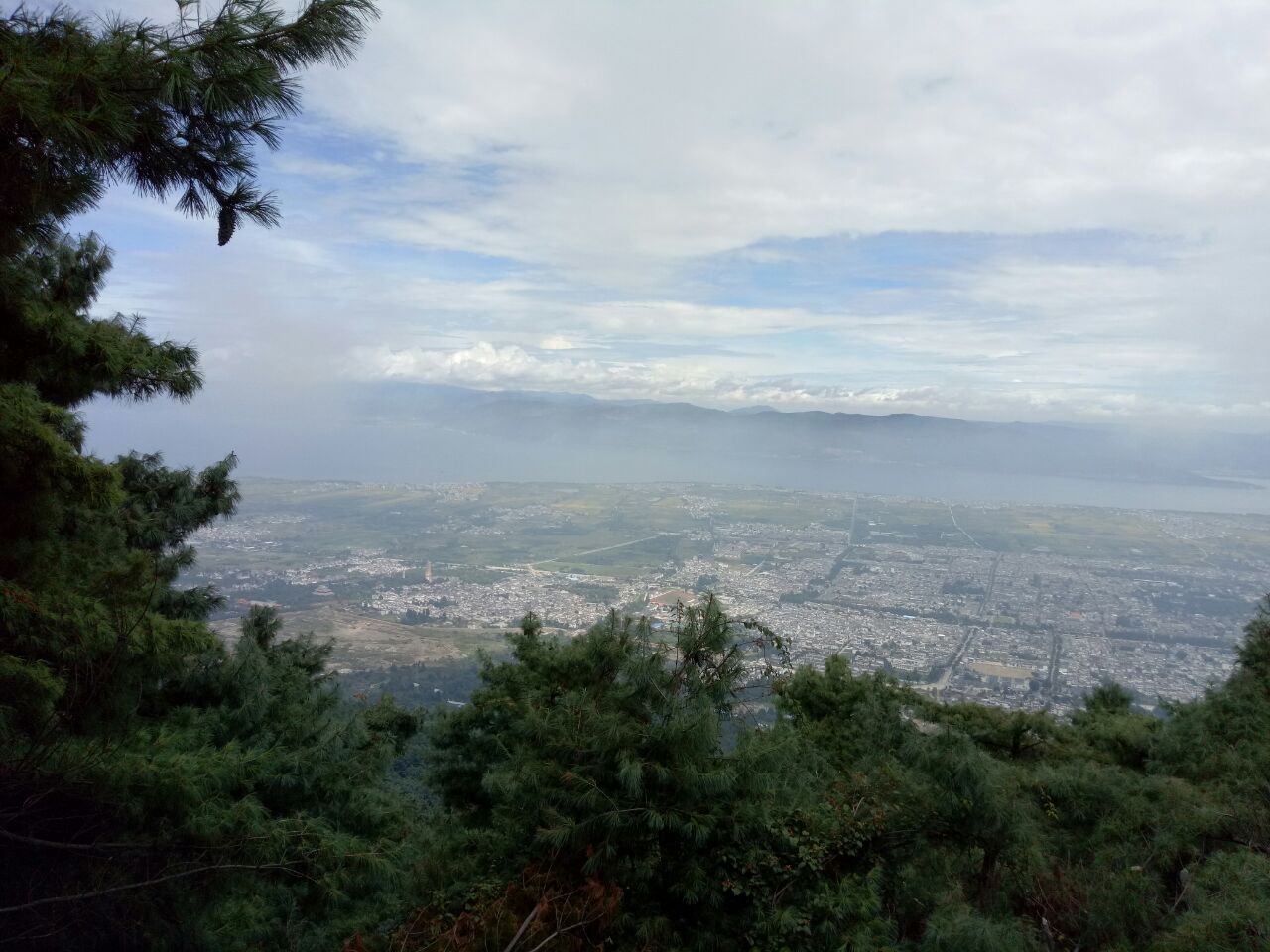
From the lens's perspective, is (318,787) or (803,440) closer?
(318,787)

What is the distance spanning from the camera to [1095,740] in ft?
28.5

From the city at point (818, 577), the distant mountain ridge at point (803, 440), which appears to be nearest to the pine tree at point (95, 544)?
the city at point (818, 577)

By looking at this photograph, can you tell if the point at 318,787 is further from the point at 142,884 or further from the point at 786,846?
the point at 786,846

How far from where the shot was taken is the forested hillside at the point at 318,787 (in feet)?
9.27

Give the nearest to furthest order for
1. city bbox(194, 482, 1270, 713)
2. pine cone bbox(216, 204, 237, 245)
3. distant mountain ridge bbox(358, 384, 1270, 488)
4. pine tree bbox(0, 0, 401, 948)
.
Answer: pine tree bbox(0, 0, 401, 948), pine cone bbox(216, 204, 237, 245), city bbox(194, 482, 1270, 713), distant mountain ridge bbox(358, 384, 1270, 488)

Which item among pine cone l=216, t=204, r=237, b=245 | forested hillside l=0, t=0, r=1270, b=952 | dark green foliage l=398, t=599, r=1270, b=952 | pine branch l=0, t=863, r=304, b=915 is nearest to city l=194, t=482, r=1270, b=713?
dark green foliage l=398, t=599, r=1270, b=952

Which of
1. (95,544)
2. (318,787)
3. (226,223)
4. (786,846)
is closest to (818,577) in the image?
(318,787)

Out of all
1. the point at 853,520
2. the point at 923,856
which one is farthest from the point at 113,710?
the point at 853,520

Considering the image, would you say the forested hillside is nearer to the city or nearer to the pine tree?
the pine tree

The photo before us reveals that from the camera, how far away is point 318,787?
6.56 metres

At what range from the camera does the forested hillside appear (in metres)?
2.83

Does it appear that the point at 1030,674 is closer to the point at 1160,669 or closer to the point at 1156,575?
the point at 1160,669

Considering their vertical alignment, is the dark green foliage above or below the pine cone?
below

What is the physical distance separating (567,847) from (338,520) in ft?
154
